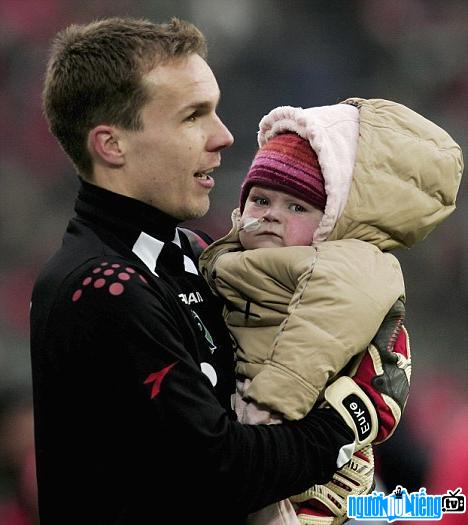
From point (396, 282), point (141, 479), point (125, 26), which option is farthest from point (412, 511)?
point (125, 26)

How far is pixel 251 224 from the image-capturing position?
1.76 metres

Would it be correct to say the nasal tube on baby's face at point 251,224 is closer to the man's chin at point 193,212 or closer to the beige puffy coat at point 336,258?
the beige puffy coat at point 336,258

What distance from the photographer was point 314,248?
1.66 metres

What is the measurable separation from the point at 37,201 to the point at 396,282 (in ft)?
6.31

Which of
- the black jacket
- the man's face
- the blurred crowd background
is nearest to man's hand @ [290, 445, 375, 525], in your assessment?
the black jacket

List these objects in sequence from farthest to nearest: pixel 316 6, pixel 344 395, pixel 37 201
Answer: pixel 316 6 < pixel 37 201 < pixel 344 395

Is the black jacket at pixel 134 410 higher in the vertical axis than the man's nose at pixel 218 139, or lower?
lower

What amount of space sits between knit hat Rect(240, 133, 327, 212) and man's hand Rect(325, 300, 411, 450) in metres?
0.25

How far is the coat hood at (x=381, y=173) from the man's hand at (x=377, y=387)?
155mm

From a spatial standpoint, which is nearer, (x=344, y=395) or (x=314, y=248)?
(x=344, y=395)

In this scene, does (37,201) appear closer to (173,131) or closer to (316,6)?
(316,6)

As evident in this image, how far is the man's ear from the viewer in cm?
156

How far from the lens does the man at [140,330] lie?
4.51ft
